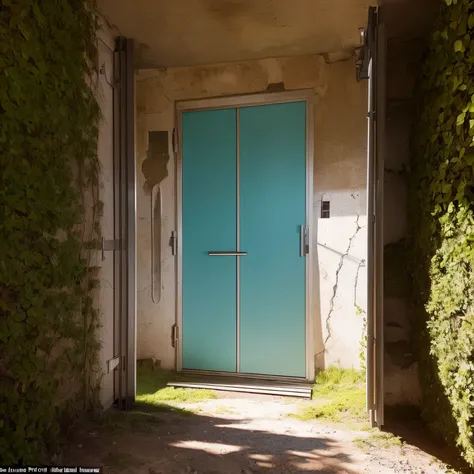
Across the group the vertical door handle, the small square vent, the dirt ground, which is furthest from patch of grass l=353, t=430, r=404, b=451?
the small square vent

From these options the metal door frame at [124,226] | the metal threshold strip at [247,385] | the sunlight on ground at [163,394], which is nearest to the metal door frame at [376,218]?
the metal threshold strip at [247,385]

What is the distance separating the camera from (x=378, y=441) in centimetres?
194

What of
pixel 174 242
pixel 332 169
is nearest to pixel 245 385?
pixel 174 242

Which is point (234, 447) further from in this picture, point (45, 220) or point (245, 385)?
point (45, 220)

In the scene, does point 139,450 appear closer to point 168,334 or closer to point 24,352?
point 24,352

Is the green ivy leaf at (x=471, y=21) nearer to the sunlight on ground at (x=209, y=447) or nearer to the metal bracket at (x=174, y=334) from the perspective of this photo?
the sunlight on ground at (x=209, y=447)

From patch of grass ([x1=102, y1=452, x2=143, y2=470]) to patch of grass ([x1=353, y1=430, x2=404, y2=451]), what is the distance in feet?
3.41

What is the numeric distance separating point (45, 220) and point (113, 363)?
3.51 ft

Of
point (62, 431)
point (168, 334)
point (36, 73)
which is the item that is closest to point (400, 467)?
point (62, 431)

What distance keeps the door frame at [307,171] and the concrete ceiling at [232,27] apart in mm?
303

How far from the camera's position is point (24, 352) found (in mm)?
1516

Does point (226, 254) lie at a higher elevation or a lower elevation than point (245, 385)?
higher

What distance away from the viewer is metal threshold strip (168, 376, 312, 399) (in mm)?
2752

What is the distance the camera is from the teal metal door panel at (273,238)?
2.97 m
